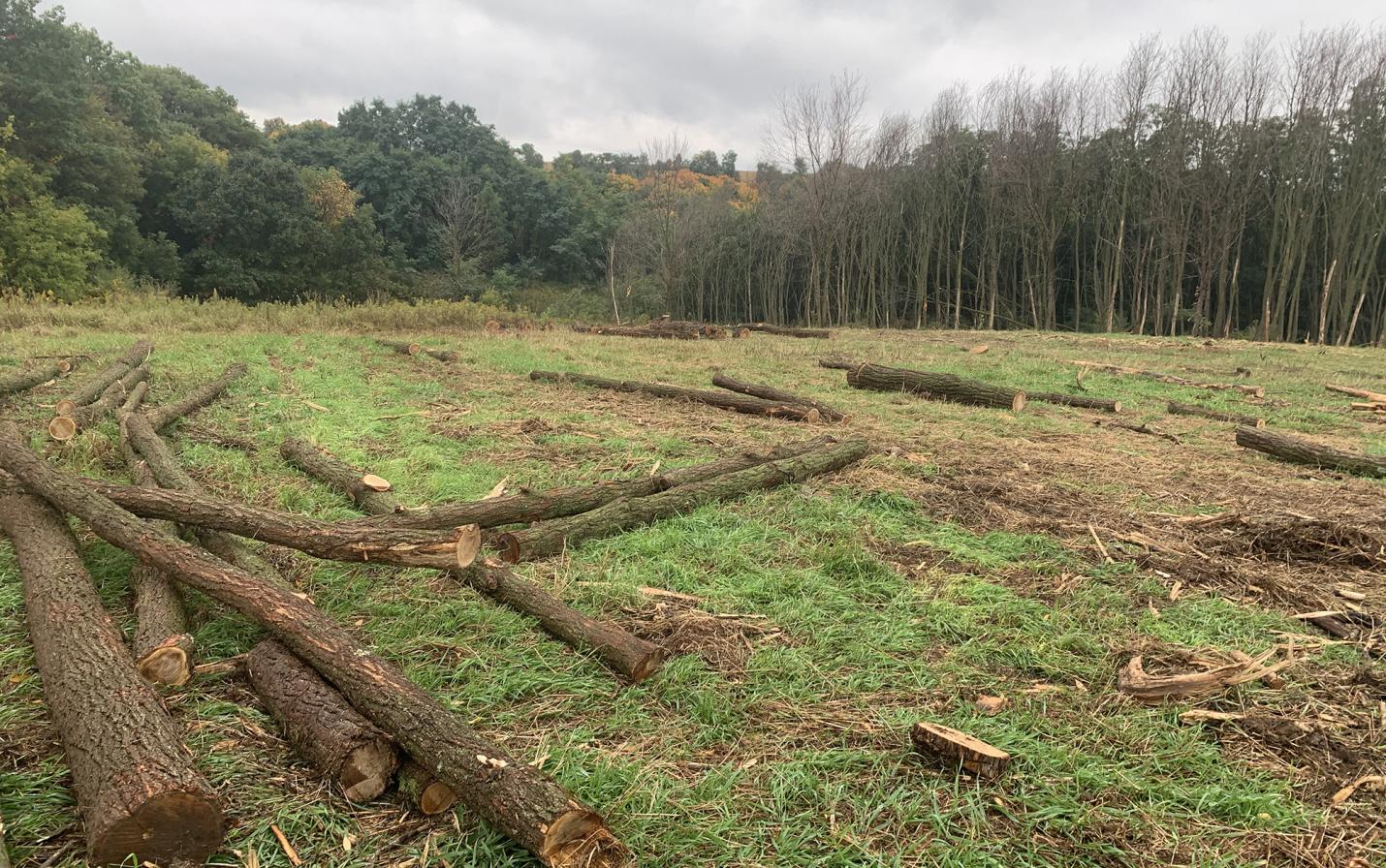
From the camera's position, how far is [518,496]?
13.8 feet

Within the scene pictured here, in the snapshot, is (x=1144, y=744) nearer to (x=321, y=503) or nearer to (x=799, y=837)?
(x=799, y=837)

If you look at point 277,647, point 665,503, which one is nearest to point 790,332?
point 665,503

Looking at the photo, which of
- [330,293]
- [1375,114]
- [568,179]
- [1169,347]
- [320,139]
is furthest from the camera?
[568,179]

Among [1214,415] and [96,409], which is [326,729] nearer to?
[96,409]

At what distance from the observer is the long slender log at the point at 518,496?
3.79 meters

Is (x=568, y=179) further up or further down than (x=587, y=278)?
further up

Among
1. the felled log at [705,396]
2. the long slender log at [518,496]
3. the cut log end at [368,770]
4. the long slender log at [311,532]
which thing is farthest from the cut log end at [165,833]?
the felled log at [705,396]

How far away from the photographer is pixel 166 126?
120 feet

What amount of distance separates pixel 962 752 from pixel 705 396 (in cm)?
758

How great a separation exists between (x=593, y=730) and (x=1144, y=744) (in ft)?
6.40

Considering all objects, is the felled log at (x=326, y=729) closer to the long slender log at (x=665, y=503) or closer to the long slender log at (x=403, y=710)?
the long slender log at (x=403, y=710)

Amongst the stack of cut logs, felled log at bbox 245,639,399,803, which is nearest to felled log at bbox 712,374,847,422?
the stack of cut logs

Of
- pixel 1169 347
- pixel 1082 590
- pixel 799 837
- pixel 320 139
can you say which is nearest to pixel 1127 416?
pixel 1082 590

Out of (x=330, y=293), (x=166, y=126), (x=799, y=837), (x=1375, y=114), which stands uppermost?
(x=166, y=126)
